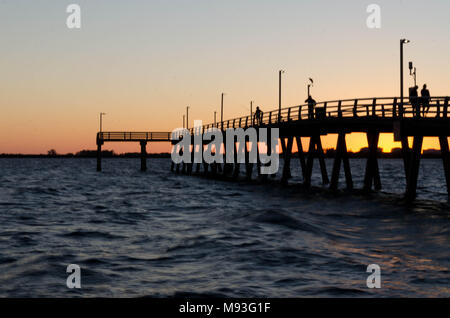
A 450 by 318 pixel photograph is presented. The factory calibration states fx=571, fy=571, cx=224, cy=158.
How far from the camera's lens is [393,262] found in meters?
12.9

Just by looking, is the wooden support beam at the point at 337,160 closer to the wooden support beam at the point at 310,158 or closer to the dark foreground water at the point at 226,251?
the wooden support beam at the point at 310,158

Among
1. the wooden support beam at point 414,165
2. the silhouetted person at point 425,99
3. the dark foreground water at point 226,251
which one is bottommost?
the dark foreground water at point 226,251

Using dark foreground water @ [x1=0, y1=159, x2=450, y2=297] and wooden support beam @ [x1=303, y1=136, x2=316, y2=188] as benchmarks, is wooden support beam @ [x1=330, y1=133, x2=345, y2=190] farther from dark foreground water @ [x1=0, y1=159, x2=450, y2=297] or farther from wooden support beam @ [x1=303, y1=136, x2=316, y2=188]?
dark foreground water @ [x1=0, y1=159, x2=450, y2=297]

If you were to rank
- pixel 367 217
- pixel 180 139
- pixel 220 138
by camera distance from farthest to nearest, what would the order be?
pixel 180 139
pixel 220 138
pixel 367 217

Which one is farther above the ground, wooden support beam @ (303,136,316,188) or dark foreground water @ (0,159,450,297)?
wooden support beam @ (303,136,316,188)

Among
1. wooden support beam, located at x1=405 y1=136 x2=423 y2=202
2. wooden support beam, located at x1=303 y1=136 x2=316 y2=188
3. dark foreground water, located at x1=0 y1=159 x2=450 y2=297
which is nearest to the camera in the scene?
dark foreground water, located at x1=0 y1=159 x2=450 y2=297

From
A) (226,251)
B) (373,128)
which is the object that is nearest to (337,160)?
(373,128)

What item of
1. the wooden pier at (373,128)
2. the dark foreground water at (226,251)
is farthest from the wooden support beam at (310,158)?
the dark foreground water at (226,251)

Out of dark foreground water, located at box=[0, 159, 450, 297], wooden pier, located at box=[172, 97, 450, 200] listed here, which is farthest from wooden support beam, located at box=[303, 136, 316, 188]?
dark foreground water, located at box=[0, 159, 450, 297]

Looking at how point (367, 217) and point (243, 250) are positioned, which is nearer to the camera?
point (243, 250)

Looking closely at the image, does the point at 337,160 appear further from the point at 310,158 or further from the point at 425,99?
the point at 425,99
